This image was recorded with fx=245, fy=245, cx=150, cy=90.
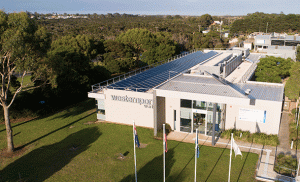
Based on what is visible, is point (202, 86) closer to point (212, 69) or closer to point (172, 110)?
point (172, 110)

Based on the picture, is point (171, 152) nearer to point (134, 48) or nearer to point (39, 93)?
point (39, 93)

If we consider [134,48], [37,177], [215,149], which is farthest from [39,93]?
[134,48]

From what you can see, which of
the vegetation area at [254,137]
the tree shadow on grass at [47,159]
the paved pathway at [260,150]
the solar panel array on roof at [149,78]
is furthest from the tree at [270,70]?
the tree shadow on grass at [47,159]

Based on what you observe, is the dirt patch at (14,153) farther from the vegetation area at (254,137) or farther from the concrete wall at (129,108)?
the vegetation area at (254,137)

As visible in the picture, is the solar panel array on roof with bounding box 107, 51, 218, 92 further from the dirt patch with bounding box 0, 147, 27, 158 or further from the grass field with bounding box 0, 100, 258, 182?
the dirt patch with bounding box 0, 147, 27, 158

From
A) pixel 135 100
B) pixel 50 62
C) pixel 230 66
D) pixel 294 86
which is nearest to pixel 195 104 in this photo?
pixel 135 100

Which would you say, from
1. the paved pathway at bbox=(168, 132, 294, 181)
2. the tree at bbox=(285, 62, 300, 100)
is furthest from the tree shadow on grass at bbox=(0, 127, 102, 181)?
the tree at bbox=(285, 62, 300, 100)
